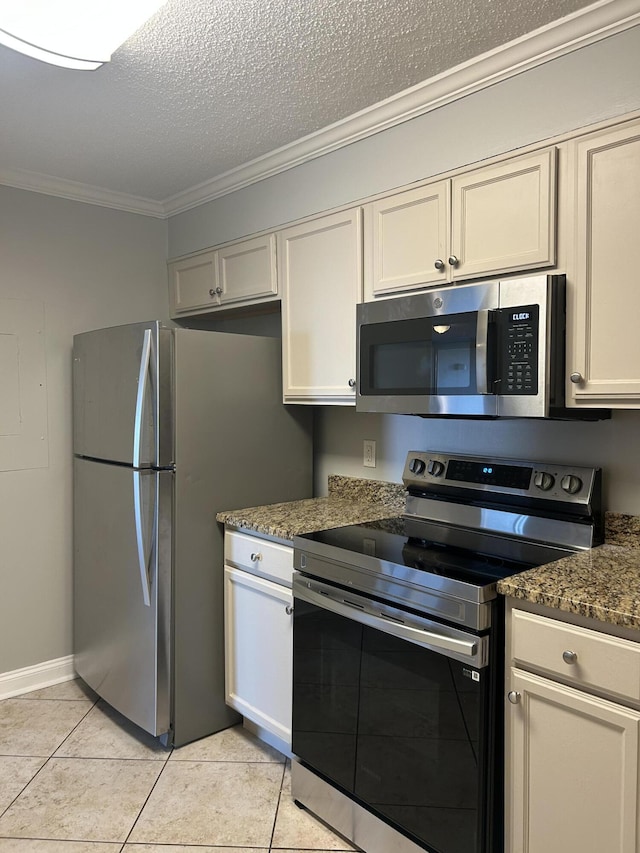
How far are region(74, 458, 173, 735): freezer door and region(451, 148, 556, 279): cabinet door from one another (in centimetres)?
134

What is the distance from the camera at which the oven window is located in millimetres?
1909

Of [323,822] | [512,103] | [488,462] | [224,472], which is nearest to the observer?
[512,103]

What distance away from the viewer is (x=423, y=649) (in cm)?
169

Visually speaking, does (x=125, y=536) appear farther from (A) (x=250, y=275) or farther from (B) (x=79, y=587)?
(A) (x=250, y=275)

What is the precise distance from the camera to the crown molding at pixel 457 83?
1.66 m

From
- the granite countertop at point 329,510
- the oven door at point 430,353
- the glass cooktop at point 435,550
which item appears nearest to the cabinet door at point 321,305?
the oven door at point 430,353

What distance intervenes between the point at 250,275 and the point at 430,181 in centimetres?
101

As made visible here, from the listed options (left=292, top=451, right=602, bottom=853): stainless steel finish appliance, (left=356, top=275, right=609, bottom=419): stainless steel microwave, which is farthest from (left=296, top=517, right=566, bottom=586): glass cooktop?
(left=356, top=275, right=609, bottom=419): stainless steel microwave

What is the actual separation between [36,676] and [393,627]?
206 cm

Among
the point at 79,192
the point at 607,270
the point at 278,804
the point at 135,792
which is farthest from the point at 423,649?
the point at 79,192

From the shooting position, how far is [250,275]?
2.85 m

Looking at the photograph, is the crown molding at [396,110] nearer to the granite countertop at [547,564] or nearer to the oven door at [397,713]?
the granite countertop at [547,564]

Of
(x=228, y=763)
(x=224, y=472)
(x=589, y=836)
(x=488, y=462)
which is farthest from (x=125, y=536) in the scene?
(x=589, y=836)

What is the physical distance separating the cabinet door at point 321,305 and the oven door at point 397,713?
2.69 feet
